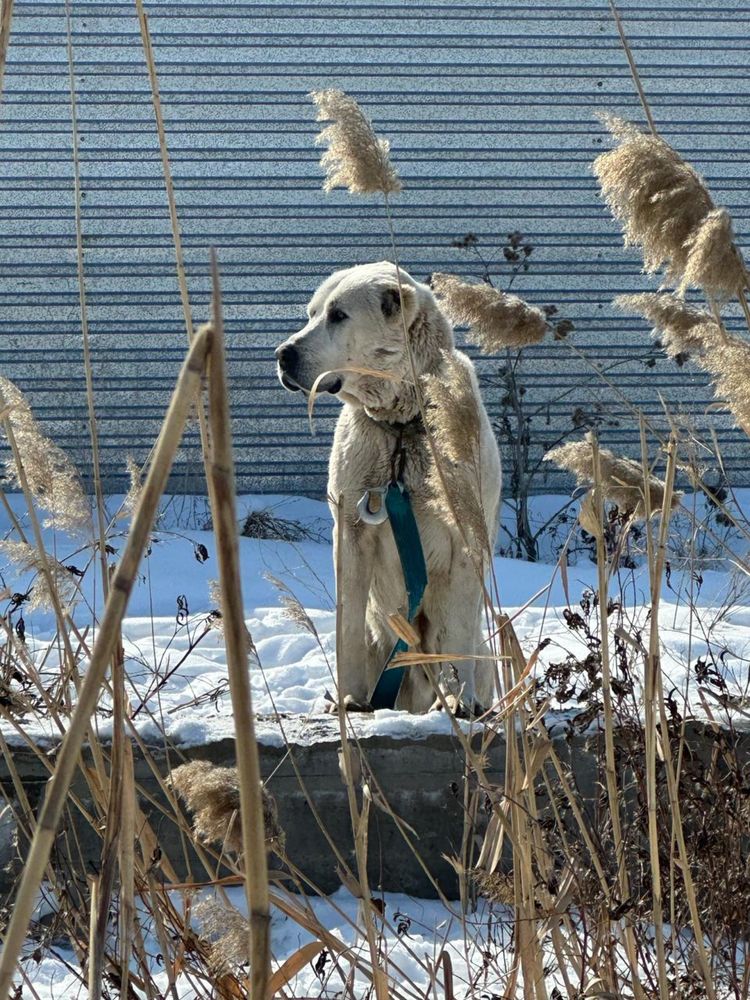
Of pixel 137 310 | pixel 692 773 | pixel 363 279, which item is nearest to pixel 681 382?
pixel 137 310

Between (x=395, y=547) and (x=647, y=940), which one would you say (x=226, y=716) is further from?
(x=647, y=940)

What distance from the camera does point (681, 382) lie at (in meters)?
8.98

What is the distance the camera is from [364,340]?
3.48 meters

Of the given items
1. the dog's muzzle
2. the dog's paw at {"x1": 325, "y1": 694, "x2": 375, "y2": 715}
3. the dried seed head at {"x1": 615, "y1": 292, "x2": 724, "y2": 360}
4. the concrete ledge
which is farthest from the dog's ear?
the dried seed head at {"x1": 615, "y1": 292, "x2": 724, "y2": 360}

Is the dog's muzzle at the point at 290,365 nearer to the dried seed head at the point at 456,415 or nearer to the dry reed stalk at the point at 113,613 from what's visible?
the dried seed head at the point at 456,415

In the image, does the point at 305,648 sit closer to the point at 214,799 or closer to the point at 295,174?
the point at 214,799

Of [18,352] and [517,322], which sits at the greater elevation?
[18,352]

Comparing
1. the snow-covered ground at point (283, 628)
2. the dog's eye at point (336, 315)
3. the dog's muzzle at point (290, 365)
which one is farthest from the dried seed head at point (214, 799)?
the dog's eye at point (336, 315)

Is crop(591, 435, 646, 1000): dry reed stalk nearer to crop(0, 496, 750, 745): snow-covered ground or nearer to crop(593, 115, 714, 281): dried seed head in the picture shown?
crop(0, 496, 750, 745): snow-covered ground

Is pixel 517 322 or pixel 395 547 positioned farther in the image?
pixel 395 547

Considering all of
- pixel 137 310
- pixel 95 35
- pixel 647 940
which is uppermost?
pixel 95 35

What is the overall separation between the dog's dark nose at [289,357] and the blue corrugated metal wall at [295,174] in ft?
17.3

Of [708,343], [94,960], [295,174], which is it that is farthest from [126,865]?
[295,174]

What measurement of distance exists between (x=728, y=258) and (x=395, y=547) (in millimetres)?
2065
